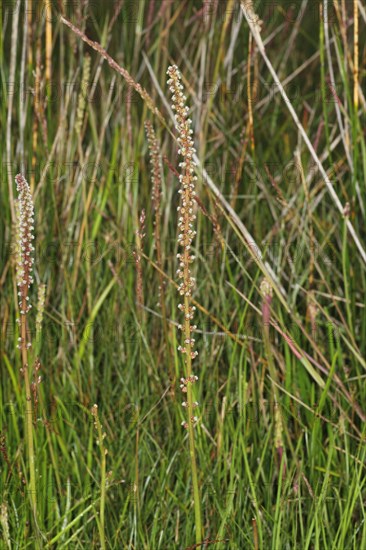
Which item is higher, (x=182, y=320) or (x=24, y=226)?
(x=24, y=226)

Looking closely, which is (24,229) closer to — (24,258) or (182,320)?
(24,258)

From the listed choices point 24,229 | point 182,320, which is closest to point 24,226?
point 24,229

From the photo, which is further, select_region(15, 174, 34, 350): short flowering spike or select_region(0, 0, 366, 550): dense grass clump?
select_region(0, 0, 366, 550): dense grass clump

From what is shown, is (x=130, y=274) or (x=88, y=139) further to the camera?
(x=88, y=139)

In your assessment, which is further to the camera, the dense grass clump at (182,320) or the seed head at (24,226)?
the dense grass clump at (182,320)

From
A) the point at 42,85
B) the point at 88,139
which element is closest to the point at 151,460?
the point at 42,85

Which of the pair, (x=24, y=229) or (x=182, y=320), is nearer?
(x=24, y=229)

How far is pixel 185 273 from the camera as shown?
0.89 metres

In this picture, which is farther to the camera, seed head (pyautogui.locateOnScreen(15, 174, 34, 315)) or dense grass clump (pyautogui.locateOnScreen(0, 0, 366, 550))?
dense grass clump (pyautogui.locateOnScreen(0, 0, 366, 550))

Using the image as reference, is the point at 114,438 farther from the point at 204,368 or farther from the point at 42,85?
the point at 42,85

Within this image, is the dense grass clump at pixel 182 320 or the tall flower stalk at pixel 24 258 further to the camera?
the dense grass clump at pixel 182 320

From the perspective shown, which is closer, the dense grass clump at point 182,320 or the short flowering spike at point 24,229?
the short flowering spike at point 24,229

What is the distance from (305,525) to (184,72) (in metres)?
1.20

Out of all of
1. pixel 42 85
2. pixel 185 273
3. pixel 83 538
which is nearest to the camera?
pixel 185 273
